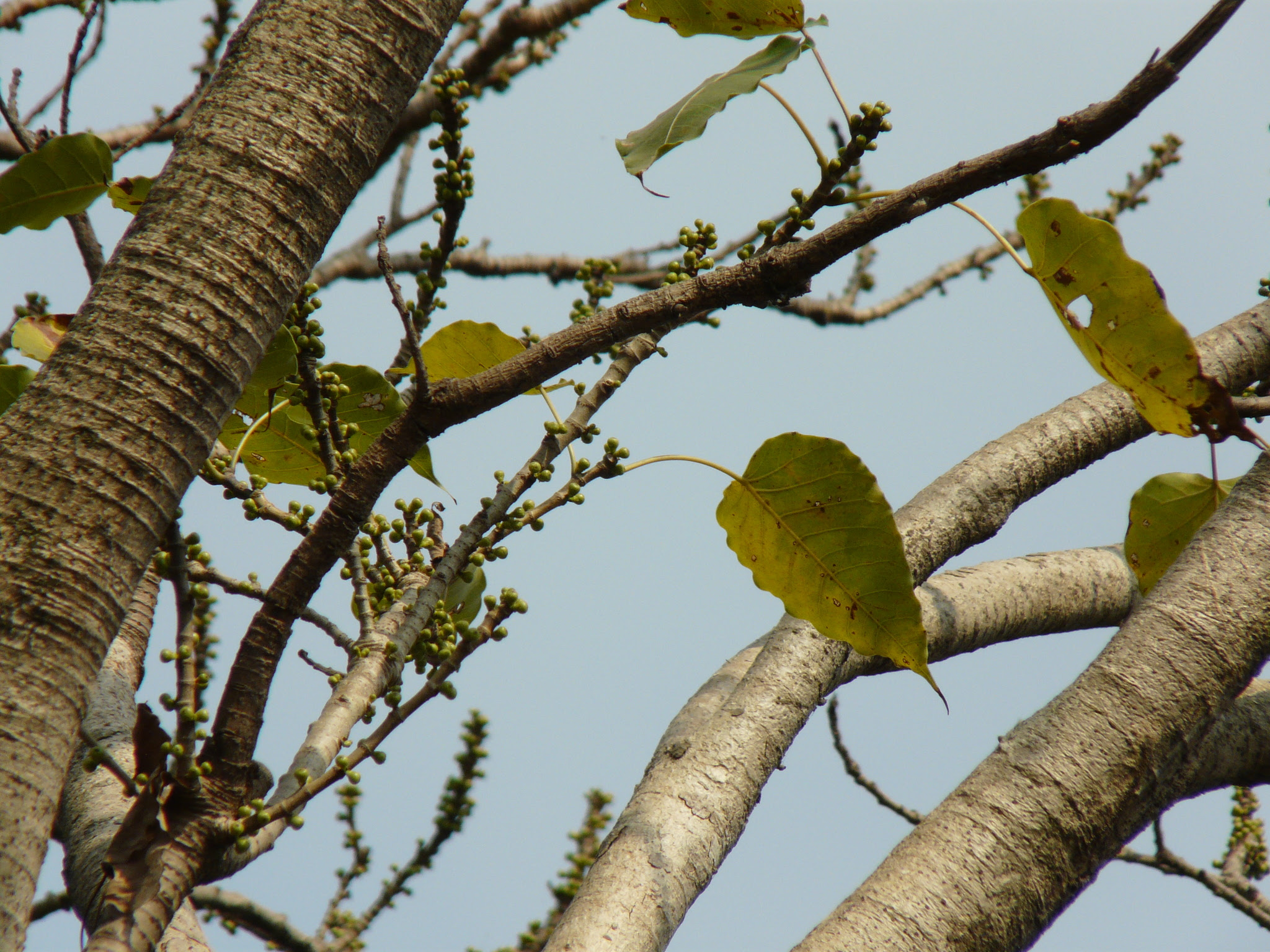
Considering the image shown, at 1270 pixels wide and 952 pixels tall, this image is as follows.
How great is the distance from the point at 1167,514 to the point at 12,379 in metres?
2.43

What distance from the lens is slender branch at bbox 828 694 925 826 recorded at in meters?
2.85

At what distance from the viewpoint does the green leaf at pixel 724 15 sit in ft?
4.73

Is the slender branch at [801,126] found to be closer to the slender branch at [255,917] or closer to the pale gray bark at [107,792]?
the pale gray bark at [107,792]

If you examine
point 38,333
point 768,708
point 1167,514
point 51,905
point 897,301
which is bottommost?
point 51,905

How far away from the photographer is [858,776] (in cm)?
293

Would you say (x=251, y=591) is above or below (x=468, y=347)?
below

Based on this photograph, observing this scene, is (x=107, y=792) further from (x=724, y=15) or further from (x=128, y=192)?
(x=724, y=15)

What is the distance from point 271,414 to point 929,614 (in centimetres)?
177

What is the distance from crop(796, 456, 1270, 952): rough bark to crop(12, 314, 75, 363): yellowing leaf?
1.64 meters

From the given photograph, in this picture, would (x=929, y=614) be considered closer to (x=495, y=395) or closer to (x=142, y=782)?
(x=495, y=395)

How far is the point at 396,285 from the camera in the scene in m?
1.05

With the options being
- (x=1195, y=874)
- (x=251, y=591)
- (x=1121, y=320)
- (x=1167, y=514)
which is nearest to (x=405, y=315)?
(x=251, y=591)

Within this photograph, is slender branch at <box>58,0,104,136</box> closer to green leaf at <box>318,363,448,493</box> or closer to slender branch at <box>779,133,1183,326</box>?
green leaf at <box>318,363,448,493</box>

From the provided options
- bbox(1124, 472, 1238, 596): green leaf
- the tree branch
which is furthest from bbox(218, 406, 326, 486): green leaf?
bbox(1124, 472, 1238, 596): green leaf
